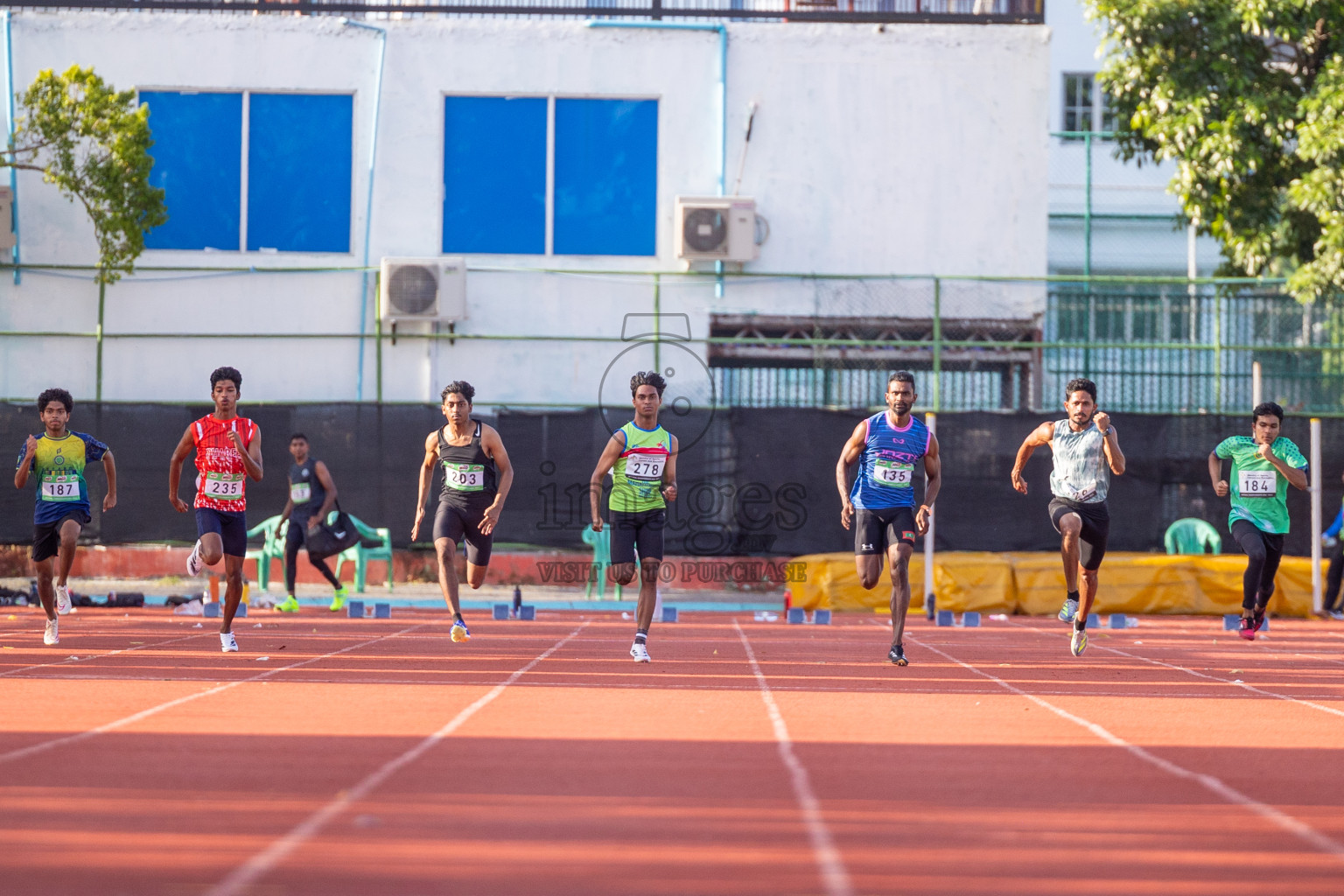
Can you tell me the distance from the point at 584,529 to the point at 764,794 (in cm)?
1279

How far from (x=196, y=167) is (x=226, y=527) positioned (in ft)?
40.3

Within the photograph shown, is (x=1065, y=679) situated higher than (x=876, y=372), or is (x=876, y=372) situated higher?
(x=876, y=372)

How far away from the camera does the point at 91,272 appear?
2183 cm

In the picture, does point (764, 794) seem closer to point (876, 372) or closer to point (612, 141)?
point (876, 372)

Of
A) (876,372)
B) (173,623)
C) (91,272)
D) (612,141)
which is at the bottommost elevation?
(173,623)

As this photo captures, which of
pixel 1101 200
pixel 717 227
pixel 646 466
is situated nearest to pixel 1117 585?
pixel 717 227

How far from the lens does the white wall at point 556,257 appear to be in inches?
857

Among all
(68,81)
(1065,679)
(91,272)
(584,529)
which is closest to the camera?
(1065,679)

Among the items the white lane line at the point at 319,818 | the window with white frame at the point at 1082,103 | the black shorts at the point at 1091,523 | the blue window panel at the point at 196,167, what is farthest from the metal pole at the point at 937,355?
the window with white frame at the point at 1082,103

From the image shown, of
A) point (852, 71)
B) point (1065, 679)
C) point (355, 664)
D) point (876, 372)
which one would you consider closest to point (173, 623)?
point (355, 664)

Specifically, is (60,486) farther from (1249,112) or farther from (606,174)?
(1249,112)

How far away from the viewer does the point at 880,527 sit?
11.2 meters

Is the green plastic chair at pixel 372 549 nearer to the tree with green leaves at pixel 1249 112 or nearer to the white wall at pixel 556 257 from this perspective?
the white wall at pixel 556 257

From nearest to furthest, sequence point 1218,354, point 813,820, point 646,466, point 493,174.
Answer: point 813,820, point 646,466, point 1218,354, point 493,174
